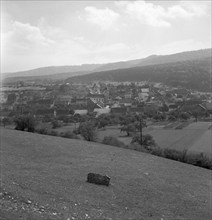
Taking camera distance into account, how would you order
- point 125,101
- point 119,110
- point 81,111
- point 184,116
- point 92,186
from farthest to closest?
point 125,101 → point 119,110 → point 81,111 → point 184,116 → point 92,186

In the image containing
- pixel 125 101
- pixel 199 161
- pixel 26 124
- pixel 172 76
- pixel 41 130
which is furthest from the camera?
pixel 172 76

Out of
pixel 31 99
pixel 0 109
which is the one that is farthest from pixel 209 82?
pixel 0 109

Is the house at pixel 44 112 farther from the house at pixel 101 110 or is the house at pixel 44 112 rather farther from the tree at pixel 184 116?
the tree at pixel 184 116

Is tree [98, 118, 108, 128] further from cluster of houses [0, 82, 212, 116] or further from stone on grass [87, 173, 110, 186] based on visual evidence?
stone on grass [87, 173, 110, 186]

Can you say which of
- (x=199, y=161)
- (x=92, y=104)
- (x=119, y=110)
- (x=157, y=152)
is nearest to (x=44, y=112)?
(x=119, y=110)

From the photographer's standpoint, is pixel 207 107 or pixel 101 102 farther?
pixel 101 102

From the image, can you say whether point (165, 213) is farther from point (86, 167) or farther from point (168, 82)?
point (168, 82)

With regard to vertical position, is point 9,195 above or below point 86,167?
above

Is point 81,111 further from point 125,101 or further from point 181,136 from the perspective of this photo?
point 181,136

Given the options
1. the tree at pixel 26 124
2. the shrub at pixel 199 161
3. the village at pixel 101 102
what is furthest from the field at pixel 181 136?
the village at pixel 101 102
